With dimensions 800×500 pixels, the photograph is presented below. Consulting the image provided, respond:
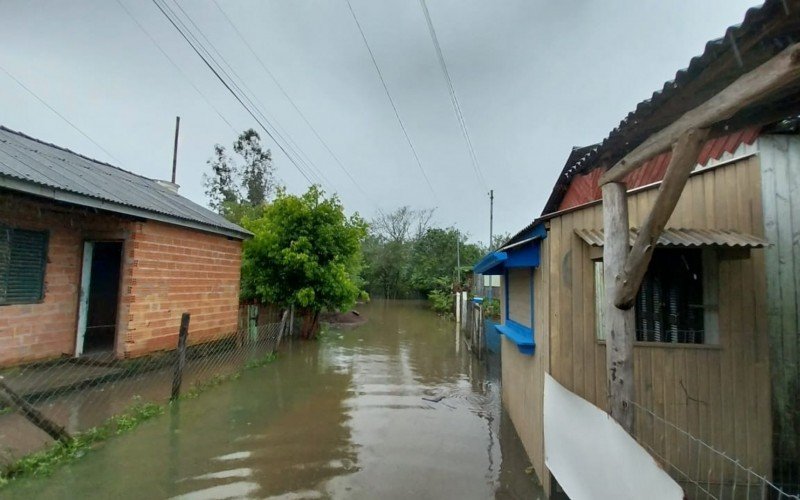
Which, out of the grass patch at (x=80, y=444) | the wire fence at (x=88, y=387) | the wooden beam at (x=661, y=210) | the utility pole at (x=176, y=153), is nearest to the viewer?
the wooden beam at (x=661, y=210)

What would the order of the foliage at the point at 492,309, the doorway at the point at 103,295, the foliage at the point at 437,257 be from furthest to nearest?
the foliage at the point at 437,257 → the foliage at the point at 492,309 → the doorway at the point at 103,295

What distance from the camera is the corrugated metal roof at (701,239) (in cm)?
265

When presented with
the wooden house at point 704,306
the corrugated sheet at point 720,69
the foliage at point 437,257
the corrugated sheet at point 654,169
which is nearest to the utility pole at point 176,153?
the foliage at point 437,257

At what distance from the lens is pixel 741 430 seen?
2.93m

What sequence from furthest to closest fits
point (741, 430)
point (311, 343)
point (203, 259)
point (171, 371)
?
point (311, 343) → point (203, 259) → point (171, 371) → point (741, 430)

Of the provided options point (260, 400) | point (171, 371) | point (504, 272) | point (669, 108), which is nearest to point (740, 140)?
point (669, 108)

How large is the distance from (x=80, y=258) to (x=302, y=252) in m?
4.61

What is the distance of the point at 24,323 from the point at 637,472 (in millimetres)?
8343

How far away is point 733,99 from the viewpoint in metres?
1.73

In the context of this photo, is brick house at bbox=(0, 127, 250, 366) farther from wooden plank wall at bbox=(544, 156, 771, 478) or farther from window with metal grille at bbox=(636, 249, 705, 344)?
window with metal grille at bbox=(636, 249, 705, 344)

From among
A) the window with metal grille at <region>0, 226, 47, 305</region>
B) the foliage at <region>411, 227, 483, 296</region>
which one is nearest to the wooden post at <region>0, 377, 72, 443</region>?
the window with metal grille at <region>0, 226, 47, 305</region>

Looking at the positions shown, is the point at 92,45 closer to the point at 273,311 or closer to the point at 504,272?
the point at 273,311

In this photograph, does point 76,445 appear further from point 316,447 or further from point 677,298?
point 677,298

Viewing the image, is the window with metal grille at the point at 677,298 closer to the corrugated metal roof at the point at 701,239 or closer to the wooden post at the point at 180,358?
the corrugated metal roof at the point at 701,239
